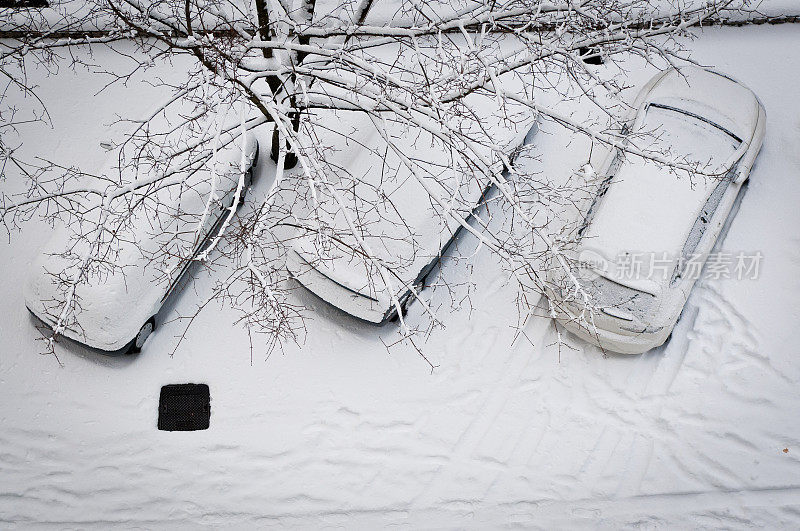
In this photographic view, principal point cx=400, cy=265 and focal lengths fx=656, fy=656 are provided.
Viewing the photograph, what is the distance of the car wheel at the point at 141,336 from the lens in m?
6.51

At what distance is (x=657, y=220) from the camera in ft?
21.0

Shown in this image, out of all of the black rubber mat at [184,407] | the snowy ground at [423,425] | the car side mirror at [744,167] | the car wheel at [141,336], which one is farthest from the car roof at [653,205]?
the car wheel at [141,336]

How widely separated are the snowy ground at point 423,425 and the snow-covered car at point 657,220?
59cm

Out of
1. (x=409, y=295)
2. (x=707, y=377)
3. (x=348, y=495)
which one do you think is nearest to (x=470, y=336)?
(x=409, y=295)

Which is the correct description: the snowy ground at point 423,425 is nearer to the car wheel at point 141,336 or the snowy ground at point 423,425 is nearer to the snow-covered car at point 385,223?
the car wheel at point 141,336

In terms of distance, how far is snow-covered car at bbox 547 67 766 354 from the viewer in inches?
248

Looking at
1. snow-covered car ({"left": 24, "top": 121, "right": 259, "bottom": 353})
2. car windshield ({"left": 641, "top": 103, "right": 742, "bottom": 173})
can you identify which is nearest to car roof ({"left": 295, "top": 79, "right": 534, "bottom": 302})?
snow-covered car ({"left": 24, "top": 121, "right": 259, "bottom": 353})

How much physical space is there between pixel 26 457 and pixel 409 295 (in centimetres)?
406

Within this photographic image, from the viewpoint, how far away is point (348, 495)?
6332 millimetres

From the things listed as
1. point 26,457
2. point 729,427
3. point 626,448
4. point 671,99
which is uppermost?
point 671,99

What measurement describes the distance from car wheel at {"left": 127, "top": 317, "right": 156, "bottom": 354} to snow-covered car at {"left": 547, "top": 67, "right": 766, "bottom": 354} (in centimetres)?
399

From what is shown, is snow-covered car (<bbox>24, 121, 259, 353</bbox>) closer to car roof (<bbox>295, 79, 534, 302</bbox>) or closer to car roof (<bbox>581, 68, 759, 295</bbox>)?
car roof (<bbox>295, 79, 534, 302</bbox>)

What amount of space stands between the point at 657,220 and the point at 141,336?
17.2 feet

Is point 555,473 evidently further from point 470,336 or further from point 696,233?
point 696,233
